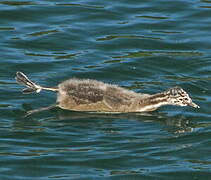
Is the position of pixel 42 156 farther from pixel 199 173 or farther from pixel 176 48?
pixel 176 48

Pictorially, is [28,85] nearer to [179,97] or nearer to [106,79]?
[106,79]

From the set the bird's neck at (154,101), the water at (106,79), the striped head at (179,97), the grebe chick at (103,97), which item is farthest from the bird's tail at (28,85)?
the striped head at (179,97)

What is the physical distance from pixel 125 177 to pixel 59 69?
14.3ft

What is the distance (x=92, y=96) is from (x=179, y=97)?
4.45 ft

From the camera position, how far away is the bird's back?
1380 centimetres

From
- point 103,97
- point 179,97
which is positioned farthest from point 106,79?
point 179,97

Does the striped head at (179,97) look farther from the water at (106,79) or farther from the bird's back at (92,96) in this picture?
the bird's back at (92,96)

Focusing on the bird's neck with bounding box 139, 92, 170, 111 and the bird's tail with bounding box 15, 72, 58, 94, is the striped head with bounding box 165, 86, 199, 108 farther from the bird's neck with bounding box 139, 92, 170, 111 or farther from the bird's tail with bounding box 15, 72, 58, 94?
the bird's tail with bounding box 15, 72, 58, 94

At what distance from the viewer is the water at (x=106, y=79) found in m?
12.0

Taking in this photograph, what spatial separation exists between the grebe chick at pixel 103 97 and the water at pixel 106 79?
159mm

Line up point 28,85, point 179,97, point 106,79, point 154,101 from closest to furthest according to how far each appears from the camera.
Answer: point 179,97
point 154,101
point 28,85
point 106,79

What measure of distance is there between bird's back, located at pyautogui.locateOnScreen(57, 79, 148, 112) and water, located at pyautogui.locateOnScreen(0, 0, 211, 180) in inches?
6.5

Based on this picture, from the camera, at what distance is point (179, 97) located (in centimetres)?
1374

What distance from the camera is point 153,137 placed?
508 inches
